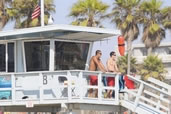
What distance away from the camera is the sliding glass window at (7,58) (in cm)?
1844

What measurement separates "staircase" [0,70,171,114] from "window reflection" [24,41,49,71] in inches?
30.8

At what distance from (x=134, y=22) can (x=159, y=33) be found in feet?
8.22

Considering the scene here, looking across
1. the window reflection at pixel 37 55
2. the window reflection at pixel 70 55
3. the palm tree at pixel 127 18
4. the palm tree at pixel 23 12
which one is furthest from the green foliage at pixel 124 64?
the window reflection at pixel 37 55

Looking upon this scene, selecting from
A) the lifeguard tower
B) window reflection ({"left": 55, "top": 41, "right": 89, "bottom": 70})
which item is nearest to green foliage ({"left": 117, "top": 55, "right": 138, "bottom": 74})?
the lifeguard tower

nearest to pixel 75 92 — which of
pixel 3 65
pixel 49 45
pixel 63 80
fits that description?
pixel 63 80

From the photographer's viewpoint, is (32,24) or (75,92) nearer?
(75,92)

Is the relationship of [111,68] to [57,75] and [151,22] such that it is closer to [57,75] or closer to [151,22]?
[57,75]

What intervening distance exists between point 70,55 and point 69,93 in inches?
82.7

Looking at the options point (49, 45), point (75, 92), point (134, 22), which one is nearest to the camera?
point (75, 92)

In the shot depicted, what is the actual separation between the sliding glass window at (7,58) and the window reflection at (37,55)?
0.63 metres

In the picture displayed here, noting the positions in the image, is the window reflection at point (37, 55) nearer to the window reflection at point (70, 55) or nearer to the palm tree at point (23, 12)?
the window reflection at point (70, 55)

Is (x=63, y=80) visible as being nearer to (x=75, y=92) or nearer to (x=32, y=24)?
(x=75, y=92)

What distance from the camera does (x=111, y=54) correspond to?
17.0 metres

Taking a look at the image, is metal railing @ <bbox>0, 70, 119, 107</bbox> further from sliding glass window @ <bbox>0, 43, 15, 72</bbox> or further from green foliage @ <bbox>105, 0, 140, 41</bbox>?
green foliage @ <bbox>105, 0, 140, 41</bbox>
